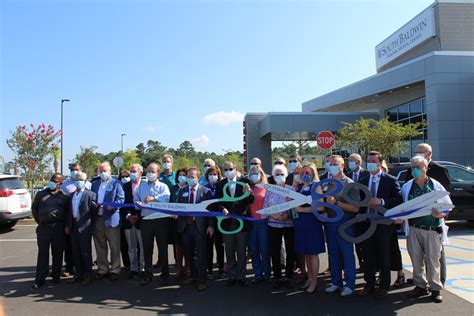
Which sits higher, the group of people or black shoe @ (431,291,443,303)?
the group of people

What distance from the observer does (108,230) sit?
650 centimetres

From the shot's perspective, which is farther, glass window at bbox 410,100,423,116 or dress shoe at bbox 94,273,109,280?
glass window at bbox 410,100,423,116

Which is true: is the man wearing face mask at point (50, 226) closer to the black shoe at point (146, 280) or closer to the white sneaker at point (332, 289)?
the black shoe at point (146, 280)

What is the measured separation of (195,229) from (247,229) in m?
0.84

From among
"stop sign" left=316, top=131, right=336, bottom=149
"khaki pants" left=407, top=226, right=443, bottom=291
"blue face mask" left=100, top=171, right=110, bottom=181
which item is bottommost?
"khaki pants" left=407, top=226, right=443, bottom=291

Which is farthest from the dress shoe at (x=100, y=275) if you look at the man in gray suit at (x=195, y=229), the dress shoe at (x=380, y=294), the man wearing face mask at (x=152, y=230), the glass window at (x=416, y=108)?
the glass window at (x=416, y=108)

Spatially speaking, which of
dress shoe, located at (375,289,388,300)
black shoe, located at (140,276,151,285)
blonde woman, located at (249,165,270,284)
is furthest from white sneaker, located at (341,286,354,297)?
black shoe, located at (140,276,151,285)

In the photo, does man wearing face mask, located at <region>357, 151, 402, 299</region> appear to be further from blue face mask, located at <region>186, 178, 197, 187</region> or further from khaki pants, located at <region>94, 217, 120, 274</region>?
khaki pants, located at <region>94, 217, 120, 274</region>

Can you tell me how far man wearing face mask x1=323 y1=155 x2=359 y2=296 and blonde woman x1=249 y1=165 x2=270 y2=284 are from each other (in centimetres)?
99

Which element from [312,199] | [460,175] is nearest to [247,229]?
[312,199]

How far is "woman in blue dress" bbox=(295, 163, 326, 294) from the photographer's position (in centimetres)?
549

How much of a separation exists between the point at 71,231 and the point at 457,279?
6.32 meters

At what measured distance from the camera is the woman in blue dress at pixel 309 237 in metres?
5.49

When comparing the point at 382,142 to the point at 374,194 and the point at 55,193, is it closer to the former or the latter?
the point at 374,194
